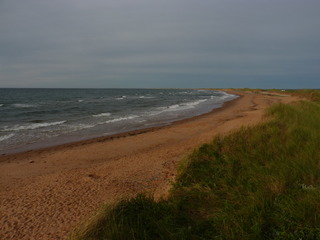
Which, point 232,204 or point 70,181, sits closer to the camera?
point 232,204

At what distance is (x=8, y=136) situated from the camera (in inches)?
509

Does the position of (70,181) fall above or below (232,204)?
below

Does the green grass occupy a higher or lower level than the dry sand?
higher

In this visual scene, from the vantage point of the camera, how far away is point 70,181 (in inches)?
236

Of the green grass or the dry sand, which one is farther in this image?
the dry sand

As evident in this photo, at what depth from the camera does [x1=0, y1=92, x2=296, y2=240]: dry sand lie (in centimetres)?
408

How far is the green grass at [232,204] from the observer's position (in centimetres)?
319

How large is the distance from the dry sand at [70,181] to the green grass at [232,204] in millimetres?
657

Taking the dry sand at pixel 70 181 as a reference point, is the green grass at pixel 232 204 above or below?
above

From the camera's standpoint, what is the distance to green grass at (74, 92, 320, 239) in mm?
3186

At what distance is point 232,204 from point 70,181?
4.37m

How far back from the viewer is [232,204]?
3844 mm

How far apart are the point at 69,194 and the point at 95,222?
2.26 metres

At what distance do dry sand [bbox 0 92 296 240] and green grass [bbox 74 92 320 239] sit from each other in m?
0.66
